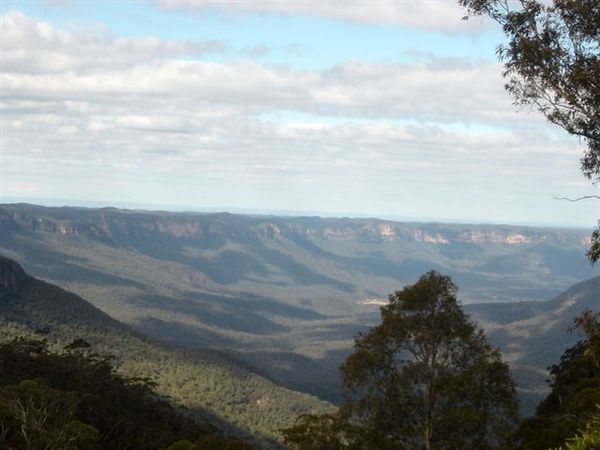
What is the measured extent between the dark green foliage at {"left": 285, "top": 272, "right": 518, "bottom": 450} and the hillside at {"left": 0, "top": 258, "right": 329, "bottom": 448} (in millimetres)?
57845

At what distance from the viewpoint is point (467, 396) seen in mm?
24094

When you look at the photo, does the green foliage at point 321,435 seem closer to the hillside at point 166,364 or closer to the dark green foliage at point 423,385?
the dark green foliage at point 423,385

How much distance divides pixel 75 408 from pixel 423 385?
25.8 meters

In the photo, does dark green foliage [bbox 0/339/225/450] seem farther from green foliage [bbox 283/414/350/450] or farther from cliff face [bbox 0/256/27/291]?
cliff face [bbox 0/256/27/291]

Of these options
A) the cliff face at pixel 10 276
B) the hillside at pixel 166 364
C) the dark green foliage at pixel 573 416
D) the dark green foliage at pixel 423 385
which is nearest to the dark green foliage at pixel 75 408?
the dark green foliage at pixel 423 385

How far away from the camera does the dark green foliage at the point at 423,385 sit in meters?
24.1

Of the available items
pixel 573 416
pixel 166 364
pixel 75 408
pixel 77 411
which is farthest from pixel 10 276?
pixel 573 416

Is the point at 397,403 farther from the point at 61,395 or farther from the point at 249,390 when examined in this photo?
the point at 249,390

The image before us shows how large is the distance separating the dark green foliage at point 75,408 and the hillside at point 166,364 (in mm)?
20866

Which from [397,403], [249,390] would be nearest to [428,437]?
[397,403]

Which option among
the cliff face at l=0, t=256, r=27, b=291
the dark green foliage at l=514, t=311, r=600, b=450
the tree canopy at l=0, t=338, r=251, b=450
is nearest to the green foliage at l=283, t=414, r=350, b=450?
the dark green foliage at l=514, t=311, r=600, b=450

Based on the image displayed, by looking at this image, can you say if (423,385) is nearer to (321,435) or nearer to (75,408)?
(321,435)

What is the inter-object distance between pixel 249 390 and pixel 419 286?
86543 millimetres

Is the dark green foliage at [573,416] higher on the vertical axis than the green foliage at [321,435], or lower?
higher
